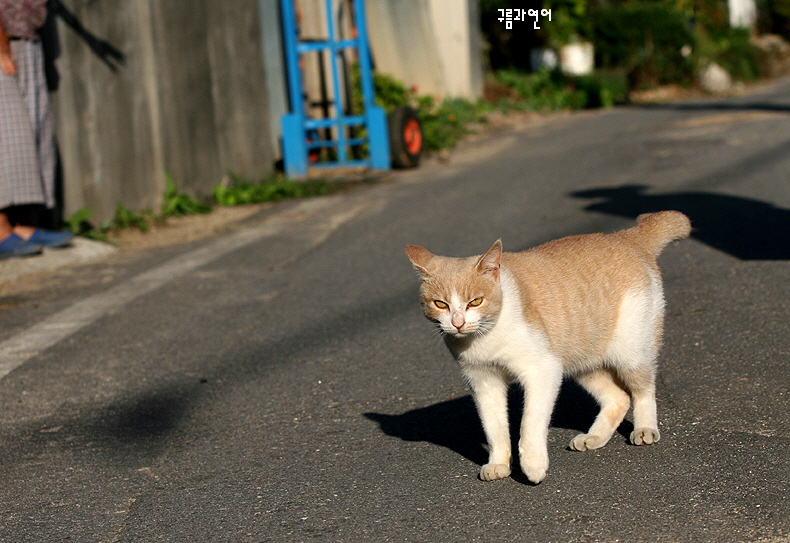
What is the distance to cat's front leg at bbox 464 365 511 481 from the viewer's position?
3246 mm

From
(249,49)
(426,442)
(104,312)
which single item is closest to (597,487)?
(426,442)

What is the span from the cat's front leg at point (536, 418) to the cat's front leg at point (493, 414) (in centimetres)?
13

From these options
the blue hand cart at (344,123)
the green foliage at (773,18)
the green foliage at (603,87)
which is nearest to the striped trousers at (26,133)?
the blue hand cart at (344,123)

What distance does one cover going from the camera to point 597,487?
3.13 metres

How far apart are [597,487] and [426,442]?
83 centimetres

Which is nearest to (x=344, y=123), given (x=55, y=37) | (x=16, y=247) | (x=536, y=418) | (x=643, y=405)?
(x=55, y=37)

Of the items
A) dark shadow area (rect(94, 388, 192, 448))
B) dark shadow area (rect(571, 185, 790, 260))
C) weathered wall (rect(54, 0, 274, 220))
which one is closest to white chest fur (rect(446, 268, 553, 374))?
dark shadow area (rect(94, 388, 192, 448))

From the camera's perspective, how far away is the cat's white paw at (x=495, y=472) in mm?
3238

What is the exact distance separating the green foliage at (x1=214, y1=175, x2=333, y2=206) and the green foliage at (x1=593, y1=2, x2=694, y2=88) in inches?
554

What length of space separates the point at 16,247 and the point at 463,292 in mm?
5531

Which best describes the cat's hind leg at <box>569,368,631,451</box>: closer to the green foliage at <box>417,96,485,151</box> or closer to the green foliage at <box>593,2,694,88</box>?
the green foliage at <box>417,96,485,151</box>

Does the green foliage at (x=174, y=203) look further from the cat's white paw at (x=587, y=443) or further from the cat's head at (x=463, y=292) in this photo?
the cat's white paw at (x=587, y=443)

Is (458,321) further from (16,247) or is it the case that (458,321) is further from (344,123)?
(344,123)

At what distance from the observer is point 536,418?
3117mm
